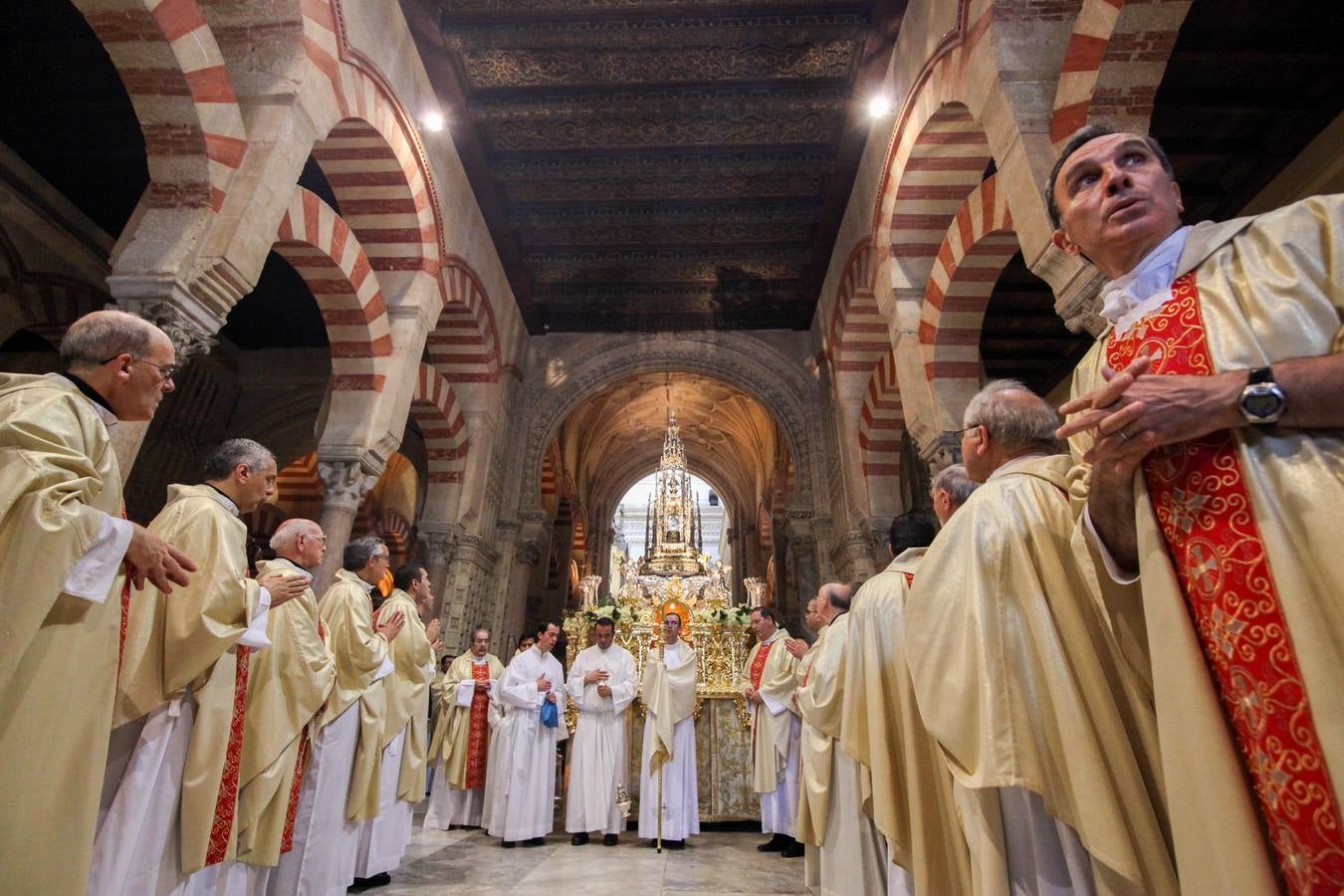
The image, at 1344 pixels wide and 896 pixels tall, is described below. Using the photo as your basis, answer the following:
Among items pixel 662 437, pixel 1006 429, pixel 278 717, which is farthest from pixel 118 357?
pixel 662 437

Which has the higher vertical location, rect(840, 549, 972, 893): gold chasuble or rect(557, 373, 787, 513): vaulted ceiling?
rect(557, 373, 787, 513): vaulted ceiling

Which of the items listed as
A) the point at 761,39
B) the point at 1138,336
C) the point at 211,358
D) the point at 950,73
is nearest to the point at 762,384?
the point at 761,39

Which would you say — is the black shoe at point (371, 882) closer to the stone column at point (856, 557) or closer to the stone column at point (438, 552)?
the stone column at point (438, 552)

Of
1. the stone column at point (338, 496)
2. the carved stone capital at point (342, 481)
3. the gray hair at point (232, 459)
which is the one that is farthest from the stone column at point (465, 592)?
the gray hair at point (232, 459)

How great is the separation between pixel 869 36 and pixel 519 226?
4.64 m

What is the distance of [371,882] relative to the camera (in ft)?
11.2

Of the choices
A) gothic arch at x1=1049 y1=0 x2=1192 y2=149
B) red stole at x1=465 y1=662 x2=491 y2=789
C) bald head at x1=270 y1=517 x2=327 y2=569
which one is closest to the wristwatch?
bald head at x1=270 y1=517 x2=327 y2=569

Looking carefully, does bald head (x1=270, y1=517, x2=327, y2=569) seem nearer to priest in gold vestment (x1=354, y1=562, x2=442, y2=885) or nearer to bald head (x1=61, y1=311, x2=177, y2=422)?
priest in gold vestment (x1=354, y1=562, x2=442, y2=885)

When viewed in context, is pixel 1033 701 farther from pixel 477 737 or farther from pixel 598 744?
pixel 477 737

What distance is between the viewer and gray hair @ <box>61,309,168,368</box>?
6.01ft

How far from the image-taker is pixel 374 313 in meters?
6.09

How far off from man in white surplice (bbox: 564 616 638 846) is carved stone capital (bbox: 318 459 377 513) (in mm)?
2405

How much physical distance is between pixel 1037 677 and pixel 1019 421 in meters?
0.60

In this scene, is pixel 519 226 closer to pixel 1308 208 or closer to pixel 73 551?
pixel 73 551
